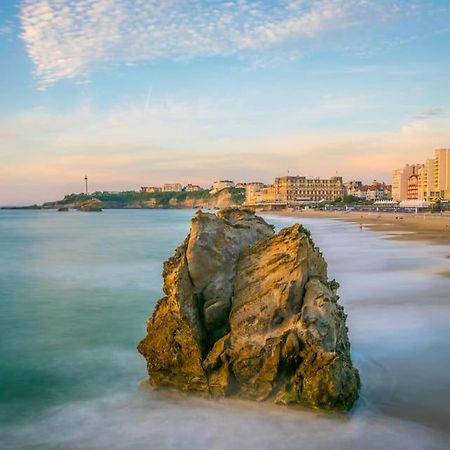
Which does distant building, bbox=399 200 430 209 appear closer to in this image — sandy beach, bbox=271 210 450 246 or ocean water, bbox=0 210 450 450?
sandy beach, bbox=271 210 450 246

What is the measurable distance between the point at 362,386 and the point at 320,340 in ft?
5.29

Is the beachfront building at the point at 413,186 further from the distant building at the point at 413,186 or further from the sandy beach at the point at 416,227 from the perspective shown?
the sandy beach at the point at 416,227

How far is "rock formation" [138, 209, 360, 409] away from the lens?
8.51 meters

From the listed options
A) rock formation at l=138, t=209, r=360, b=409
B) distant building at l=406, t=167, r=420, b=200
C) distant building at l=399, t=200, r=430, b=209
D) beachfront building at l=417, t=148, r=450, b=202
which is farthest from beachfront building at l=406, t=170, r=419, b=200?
rock formation at l=138, t=209, r=360, b=409

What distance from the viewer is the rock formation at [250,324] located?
8508 millimetres

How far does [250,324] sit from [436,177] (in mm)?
168355

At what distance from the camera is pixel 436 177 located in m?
164

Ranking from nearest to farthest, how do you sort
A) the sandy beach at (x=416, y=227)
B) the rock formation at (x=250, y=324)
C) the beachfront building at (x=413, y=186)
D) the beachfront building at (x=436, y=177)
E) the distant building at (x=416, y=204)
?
1. the rock formation at (x=250, y=324)
2. the sandy beach at (x=416, y=227)
3. the distant building at (x=416, y=204)
4. the beachfront building at (x=436, y=177)
5. the beachfront building at (x=413, y=186)

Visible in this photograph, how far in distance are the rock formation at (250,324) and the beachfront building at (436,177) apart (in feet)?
505

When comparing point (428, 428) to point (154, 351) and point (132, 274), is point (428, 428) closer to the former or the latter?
point (154, 351)

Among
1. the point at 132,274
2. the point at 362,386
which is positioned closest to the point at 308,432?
the point at 362,386

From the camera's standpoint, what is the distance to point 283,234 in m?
9.98

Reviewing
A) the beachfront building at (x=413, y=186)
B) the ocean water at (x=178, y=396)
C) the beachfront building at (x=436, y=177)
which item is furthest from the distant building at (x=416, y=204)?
the ocean water at (x=178, y=396)

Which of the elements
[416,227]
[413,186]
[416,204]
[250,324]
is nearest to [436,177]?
[413,186]
